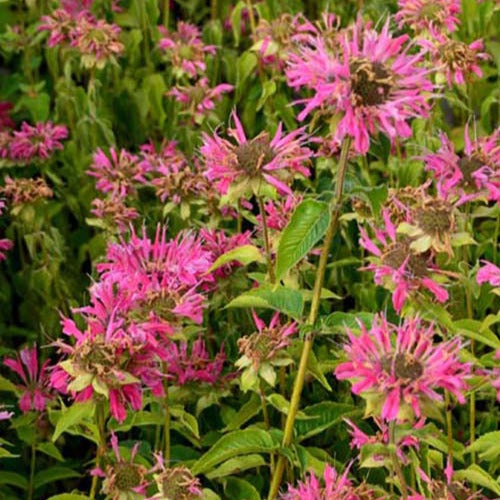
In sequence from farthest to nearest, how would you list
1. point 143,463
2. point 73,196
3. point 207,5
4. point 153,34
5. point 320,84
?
point 207,5, point 153,34, point 73,196, point 143,463, point 320,84

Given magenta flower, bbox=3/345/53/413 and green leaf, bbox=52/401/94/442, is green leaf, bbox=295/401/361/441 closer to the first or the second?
green leaf, bbox=52/401/94/442

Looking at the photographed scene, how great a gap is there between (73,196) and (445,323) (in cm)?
105

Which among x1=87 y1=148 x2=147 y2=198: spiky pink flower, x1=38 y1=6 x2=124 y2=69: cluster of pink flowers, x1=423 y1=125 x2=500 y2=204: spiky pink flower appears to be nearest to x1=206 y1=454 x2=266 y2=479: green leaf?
x1=423 y1=125 x2=500 y2=204: spiky pink flower

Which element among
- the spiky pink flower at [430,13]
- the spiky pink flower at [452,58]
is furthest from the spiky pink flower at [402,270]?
the spiky pink flower at [430,13]

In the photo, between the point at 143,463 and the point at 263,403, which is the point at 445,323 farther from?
the point at 143,463

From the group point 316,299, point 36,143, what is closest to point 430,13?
point 36,143

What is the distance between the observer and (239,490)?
139 centimetres

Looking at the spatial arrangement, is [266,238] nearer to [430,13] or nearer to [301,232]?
[301,232]

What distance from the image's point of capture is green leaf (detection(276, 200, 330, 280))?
1.14 metres

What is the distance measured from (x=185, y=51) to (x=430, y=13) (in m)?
0.52

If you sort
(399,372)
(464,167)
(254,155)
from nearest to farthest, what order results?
(399,372) → (254,155) → (464,167)

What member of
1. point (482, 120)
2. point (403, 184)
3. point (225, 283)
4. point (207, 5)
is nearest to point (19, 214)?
point (225, 283)

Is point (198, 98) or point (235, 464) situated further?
point (198, 98)

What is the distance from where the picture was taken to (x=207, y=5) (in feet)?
9.47
